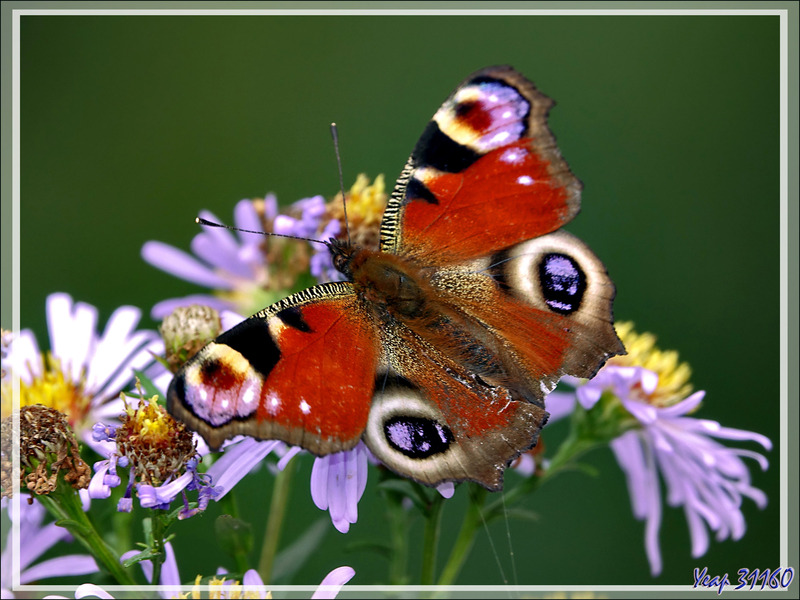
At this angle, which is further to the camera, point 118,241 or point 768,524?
point 118,241

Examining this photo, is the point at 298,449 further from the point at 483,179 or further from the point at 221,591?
the point at 483,179

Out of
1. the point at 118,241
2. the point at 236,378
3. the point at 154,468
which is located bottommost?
the point at 154,468

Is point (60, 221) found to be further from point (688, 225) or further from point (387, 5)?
point (688, 225)

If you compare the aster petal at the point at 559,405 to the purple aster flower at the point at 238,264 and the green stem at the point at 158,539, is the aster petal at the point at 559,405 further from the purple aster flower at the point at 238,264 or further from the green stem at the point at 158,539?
the green stem at the point at 158,539

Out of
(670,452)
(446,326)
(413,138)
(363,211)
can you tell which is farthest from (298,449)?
(413,138)

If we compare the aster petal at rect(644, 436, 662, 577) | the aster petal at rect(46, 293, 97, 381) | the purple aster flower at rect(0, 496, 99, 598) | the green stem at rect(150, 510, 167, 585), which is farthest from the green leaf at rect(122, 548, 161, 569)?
the aster petal at rect(644, 436, 662, 577)

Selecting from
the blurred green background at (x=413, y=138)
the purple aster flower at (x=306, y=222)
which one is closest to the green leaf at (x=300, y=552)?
the purple aster flower at (x=306, y=222)

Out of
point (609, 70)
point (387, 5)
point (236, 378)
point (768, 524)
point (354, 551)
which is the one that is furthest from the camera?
point (609, 70)

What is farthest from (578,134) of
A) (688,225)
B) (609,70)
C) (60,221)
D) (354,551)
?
(354,551)

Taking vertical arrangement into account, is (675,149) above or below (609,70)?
below
